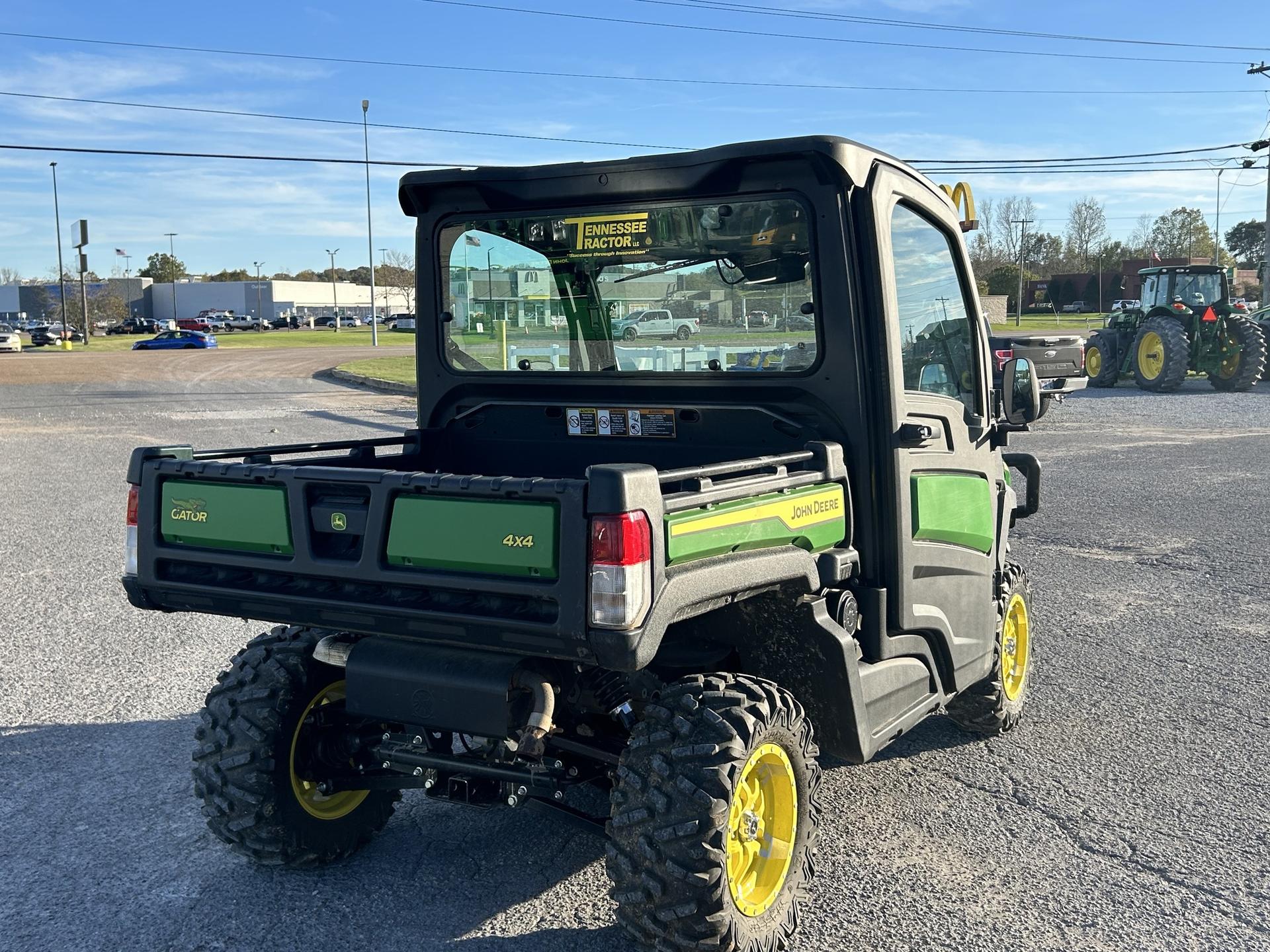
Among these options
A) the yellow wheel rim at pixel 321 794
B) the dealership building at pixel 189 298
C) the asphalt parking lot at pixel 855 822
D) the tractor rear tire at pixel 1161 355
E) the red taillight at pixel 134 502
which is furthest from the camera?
the dealership building at pixel 189 298

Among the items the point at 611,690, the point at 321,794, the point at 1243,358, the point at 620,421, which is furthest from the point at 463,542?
the point at 1243,358

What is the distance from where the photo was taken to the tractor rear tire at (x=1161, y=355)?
23.4 m

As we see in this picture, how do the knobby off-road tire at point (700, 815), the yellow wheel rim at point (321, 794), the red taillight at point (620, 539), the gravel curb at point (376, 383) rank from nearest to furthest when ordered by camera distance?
the red taillight at point (620, 539), the knobby off-road tire at point (700, 815), the yellow wheel rim at point (321, 794), the gravel curb at point (376, 383)

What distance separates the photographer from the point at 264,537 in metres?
3.54

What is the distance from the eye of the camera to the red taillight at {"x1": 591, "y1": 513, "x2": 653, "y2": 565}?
295 centimetres

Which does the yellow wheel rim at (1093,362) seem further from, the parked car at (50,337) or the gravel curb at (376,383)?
the parked car at (50,337)

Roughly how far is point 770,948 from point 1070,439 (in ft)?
50.0

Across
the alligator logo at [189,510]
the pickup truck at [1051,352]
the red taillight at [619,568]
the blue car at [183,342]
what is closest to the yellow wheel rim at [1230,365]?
the pickup truck at [1051,352]

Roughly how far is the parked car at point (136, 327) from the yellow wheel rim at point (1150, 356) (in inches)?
2792

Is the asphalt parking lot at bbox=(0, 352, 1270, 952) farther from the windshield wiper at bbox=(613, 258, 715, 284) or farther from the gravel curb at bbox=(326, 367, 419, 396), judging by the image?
the gravel curb at bbox=(326, 367, 419, 396)

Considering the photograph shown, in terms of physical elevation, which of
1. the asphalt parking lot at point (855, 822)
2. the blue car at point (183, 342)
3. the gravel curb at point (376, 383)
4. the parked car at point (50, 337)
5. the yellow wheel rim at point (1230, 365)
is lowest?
the asphalt parking lot at point (855, 822)

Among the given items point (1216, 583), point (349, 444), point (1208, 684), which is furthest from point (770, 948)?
point (1216, 583)

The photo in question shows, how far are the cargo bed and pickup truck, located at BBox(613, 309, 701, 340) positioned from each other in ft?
2.66

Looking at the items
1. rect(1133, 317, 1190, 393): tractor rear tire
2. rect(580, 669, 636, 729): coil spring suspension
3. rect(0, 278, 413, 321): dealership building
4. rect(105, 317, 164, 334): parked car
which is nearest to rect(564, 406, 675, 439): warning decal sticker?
rect(580, 669, 636, 729): coil spring suspension
